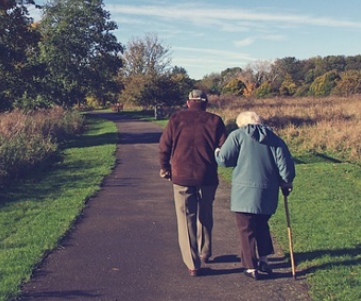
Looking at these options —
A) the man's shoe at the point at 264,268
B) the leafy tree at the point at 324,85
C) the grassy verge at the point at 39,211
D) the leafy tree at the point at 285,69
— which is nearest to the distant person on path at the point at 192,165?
the man's shoe at the point at 264,268

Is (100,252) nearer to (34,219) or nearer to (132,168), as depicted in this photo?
(34,219)

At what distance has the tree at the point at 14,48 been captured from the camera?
24.5m

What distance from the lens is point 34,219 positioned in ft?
27.8

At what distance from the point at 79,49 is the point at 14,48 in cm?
2032

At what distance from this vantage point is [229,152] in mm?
5398

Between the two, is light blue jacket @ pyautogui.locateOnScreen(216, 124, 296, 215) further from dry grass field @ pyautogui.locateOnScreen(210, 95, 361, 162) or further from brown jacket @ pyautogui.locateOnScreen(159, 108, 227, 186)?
dry grass field @ pyautogui.locateOnScreen(210, 95, 361, 162)

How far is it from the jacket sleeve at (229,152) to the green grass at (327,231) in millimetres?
1461

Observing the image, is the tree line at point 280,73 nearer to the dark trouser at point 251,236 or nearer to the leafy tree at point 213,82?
the leafy tree at point 213,82

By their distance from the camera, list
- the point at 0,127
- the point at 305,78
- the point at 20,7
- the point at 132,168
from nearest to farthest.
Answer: the point at 132,168 → the point at 0,127 → the point at 20,7 → the point at 305,78

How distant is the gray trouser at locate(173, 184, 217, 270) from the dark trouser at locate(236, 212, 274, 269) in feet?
1.44

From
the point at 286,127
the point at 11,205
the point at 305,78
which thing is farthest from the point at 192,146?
the point at 305,78

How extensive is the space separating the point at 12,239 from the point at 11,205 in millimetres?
2643

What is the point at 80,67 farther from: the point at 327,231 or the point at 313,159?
the point at 327,231

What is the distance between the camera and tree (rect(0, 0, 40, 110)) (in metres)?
24.5
